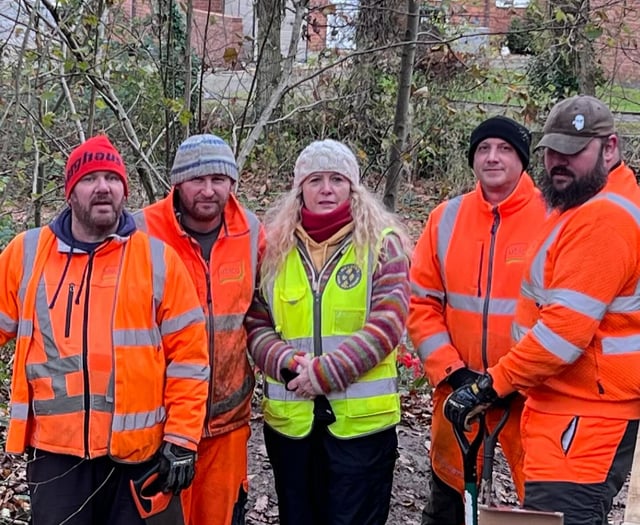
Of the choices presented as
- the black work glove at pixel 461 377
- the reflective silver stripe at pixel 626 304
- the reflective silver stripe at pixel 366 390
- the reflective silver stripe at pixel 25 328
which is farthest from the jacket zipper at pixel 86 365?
the reflective silver stripe at pixel 626 304

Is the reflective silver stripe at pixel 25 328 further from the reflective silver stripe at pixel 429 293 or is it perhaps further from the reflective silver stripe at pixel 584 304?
the reflective silver stripe at pixel 584 304

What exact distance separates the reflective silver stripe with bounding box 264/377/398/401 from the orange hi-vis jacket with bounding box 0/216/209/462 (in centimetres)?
44

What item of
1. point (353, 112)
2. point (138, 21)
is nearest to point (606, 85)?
point (353, 112)

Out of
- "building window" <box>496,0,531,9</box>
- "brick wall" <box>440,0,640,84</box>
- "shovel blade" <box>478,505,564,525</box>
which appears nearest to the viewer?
"shovel blade" <box>478,505,564,525</box>

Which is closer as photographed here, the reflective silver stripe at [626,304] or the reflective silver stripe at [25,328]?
the reflective silver stripe at [626,304]

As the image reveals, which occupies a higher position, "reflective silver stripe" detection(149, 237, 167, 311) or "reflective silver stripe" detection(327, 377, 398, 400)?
"reflective silver stripe" detection(149, 237, 167, 311)

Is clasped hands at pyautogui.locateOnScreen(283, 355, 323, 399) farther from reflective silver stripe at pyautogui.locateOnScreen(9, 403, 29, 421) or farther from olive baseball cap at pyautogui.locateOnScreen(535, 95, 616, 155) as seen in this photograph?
olive baseball cap at pyautogui.locateOnScreen(535, 95, 616, 155)

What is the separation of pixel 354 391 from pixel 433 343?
502mm

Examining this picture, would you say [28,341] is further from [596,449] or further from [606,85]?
[606,85]

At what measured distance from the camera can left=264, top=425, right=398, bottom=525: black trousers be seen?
3801mm

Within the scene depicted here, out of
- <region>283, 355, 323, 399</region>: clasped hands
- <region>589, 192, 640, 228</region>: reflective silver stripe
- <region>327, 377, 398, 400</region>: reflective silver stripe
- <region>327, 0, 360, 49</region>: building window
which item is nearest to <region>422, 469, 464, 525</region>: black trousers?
<region>327, 377, 398, 400</region>: reflective silver stripe

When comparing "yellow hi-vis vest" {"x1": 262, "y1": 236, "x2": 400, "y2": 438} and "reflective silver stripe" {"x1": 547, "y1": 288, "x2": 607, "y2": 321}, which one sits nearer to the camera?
"reflective silver stripe" {"x1": 547, "y1": 288, "x2": 607, "y2": 321}

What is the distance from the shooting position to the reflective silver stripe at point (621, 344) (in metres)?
3.23

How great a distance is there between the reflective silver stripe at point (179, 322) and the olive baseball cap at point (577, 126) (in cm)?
161
